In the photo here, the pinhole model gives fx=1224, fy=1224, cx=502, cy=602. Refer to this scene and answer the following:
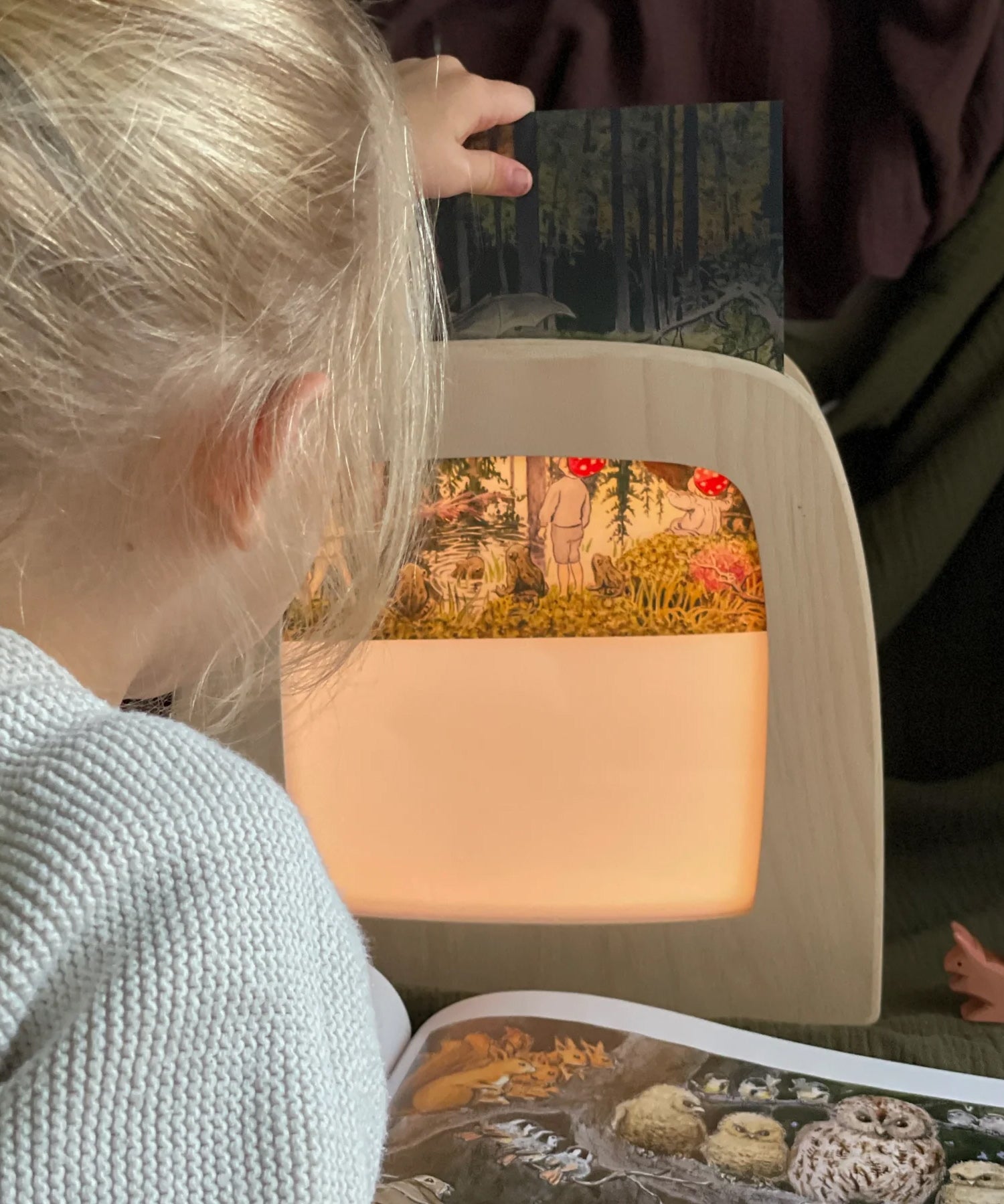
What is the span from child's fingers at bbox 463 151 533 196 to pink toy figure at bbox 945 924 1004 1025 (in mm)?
419

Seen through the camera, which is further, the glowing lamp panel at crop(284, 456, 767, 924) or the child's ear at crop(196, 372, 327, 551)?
the glowing lamp panel at crop(284, 456, 767, 924)

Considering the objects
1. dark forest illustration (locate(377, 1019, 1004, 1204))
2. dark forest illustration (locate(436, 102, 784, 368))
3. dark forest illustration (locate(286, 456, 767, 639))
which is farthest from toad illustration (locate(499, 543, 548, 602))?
dark forest illustration (locate(377, 1019, 1004, 1204))

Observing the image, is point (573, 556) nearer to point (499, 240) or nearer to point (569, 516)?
point (569, 516)

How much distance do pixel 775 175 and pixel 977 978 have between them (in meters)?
0.40

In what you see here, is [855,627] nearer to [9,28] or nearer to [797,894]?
[797,894]

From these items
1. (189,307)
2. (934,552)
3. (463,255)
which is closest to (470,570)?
(463,255)

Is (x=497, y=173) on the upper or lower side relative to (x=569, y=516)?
upper

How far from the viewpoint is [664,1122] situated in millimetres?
518

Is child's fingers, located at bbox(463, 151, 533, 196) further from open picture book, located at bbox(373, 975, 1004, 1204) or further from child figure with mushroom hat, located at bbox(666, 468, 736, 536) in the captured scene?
open picture book, located at bbox(373, 975, 1004, 1204)

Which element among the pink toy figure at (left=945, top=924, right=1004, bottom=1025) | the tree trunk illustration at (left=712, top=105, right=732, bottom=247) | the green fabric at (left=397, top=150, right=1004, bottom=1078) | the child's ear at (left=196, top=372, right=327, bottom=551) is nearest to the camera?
the child's ear at (left=196, top=372, right=327, bottom=551)

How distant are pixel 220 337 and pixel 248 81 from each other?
0.24 feet

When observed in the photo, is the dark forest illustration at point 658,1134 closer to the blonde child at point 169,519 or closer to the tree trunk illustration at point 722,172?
the blonde child at point 169,519

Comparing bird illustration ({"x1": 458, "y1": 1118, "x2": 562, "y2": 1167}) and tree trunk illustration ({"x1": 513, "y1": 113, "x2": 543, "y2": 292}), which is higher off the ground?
tree trunk illustration ({"x1": 513, "y1": 113, "x2": 543, "y2": 292})

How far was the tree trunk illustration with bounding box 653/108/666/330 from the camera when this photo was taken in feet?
1.65
